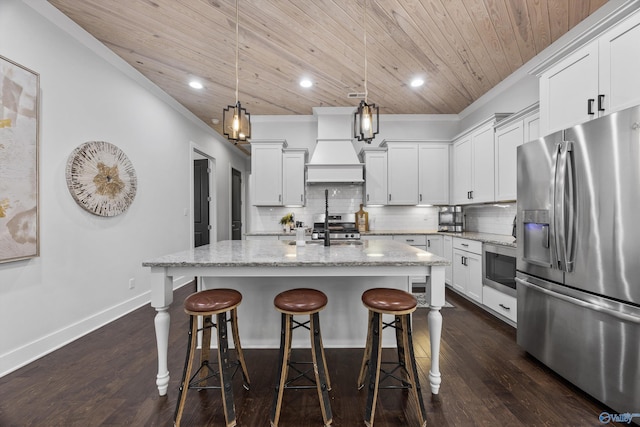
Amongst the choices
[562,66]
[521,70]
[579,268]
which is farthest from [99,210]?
[521,70]

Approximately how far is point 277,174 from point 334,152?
3.46ft

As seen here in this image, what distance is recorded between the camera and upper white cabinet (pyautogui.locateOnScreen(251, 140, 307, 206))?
14.6 feet

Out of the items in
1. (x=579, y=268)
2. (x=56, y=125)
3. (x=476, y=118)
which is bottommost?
(x=579, y=268)

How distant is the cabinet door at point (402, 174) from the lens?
442 cm

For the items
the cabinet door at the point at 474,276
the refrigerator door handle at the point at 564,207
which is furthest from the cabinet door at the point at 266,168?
the refrigerator door handle at the point at 564,207

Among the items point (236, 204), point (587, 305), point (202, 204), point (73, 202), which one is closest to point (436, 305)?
point (587, 305)

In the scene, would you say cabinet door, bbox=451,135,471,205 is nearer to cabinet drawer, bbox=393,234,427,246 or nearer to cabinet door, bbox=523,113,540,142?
cabinet drawer, bbox=393,234,427,246

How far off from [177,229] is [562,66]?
4.96 metres

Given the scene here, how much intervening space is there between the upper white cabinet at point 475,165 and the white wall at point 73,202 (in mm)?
4599

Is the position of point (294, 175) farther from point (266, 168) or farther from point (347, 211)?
point (347, 211)

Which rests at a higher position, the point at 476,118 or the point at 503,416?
the point at 476,118

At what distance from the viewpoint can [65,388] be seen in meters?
1.79

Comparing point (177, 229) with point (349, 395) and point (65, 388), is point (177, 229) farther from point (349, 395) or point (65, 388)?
point (349, 395)

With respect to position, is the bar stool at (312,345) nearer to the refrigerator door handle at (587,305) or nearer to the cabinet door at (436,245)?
the refrigerator door handle at (587,305)
